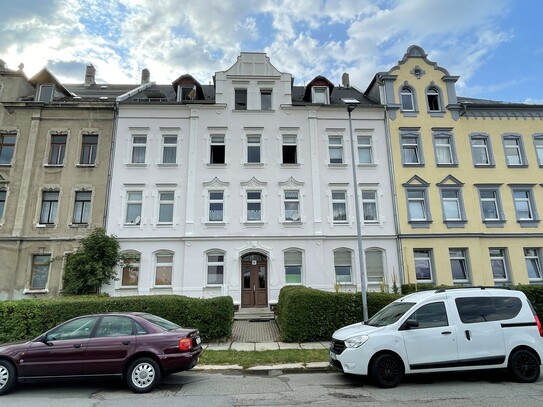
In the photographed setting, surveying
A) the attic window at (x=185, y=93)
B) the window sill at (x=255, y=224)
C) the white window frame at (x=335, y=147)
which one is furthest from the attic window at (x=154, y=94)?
the white window frame at (x=335, y=147)

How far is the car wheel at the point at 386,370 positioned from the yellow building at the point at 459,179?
42.1 feet

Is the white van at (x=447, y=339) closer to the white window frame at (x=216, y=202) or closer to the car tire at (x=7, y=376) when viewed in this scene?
the car tire at (x=7, y=376)

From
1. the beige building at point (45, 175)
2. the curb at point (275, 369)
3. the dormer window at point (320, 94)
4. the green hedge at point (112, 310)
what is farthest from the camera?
the dormer window at point (320, 94)

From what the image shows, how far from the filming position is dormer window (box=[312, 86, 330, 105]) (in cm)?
2216

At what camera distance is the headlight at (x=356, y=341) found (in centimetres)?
725

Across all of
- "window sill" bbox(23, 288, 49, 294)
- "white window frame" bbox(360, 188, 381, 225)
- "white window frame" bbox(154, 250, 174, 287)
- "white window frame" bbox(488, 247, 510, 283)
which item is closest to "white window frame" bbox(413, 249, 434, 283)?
"white window frame" bbox(360, 188, 381, 225)

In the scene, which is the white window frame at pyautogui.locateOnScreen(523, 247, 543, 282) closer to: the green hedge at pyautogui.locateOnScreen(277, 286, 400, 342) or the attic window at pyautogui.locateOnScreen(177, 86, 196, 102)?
the green hedge at pyautogui.locateOnScreen(277, 286, 400, 342)

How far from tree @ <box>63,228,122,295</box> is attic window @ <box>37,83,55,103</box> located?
986cm

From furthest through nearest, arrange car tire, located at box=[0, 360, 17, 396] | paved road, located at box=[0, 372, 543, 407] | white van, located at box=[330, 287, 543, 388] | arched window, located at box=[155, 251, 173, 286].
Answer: arched window, located at box=[155, 251, 173, 286], white van, located at box=[330, 287, 543, 388], car tire, located at box=[0, 360, 17, 396], paved road, located at box=[0, 372, 543, 407]

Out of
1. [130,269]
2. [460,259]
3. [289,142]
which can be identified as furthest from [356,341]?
[460,259]

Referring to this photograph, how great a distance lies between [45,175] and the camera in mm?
19891

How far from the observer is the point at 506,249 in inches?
794

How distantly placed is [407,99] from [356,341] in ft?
62.7

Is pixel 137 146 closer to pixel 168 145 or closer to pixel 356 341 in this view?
pixel 168 145
